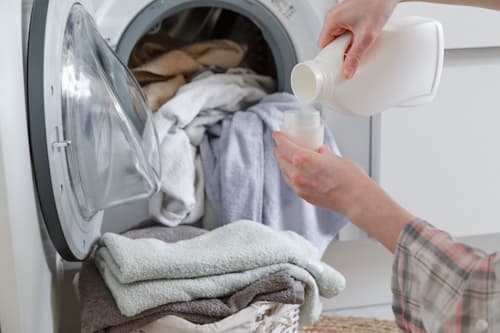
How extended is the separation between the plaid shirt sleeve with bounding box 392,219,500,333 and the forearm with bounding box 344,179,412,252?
0.04m

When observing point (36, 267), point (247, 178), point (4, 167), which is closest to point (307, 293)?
point (247, 178)

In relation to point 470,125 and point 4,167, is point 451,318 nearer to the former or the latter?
point 4,167

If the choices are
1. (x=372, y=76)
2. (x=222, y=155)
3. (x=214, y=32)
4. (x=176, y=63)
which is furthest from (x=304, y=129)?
(x=214, y=32)

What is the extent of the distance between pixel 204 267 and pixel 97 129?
28 centimetres

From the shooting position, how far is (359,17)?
105cm

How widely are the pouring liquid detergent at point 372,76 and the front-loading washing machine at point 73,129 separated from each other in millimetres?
321

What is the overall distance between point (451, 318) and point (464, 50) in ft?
3.14

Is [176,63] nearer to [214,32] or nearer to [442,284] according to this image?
[214,32]

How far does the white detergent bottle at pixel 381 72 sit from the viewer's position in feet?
3.42

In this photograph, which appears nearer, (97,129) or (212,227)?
(97,129)

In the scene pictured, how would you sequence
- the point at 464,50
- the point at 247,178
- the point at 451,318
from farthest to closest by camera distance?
the point at 464,50
the point at 247,178
the point at 451,318

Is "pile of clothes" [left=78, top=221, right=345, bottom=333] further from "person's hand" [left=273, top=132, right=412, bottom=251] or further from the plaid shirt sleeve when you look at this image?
the plaid shirt sleeve

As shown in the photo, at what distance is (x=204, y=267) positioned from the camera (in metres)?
1.20

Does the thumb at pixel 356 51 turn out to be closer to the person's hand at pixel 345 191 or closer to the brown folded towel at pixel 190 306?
the person's hand at pixel 345 191
